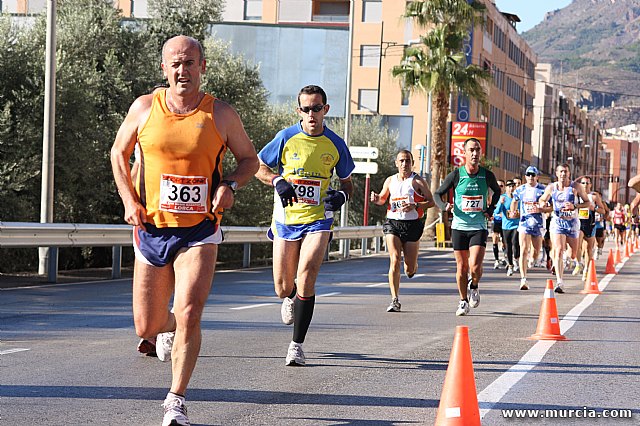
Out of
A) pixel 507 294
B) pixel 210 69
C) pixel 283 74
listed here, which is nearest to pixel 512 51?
pixel 283 74

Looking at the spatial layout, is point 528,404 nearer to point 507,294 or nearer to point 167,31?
point 507,294

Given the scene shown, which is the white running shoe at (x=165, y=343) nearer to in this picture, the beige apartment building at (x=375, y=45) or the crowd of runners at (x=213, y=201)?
the crowd of runners at (x=213, y=201)

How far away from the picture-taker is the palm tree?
43.1 metres

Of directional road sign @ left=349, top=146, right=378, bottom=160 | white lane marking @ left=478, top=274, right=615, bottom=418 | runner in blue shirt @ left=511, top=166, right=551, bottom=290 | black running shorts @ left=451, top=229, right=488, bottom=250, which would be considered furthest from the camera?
directional road sign @ left=349, top=146, right=378, bottom=160

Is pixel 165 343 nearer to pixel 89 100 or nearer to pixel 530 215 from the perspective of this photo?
pixel 530 215

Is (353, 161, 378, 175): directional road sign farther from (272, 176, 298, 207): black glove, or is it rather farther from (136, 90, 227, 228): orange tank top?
(136, 90, 227, 228): orange tank top

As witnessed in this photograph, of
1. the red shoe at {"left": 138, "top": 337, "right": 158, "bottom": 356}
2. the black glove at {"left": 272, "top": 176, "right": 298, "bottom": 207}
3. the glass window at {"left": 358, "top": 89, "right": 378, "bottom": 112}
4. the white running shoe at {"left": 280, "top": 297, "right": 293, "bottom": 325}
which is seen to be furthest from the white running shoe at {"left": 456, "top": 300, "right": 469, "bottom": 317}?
the glass window at {"left": 358, "top": 89, "right": 378, "bottom": 112}

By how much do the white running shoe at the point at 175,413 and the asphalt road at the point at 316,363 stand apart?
0.32 metres

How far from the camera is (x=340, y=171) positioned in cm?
1020

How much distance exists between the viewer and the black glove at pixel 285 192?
916cm

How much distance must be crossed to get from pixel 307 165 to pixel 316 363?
5.48 feet

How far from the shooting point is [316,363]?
9516mm

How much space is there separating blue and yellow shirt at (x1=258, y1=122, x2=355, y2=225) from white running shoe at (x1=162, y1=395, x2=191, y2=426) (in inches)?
146

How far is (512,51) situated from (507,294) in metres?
79.3
